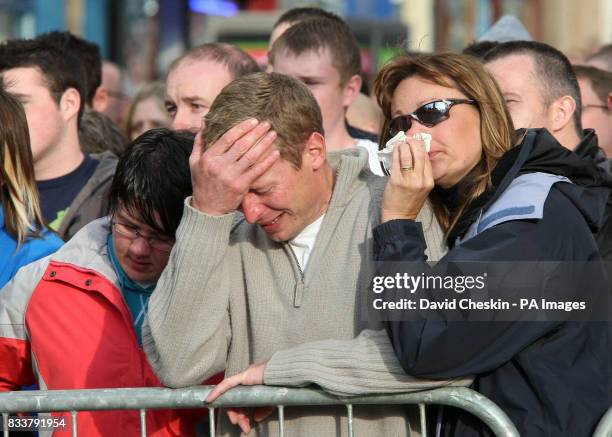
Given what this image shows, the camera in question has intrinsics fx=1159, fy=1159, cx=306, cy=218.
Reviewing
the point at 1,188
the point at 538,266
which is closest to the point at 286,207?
the point at 538,266

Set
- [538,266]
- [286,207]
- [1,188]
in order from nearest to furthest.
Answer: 1. [538,266]
2. [286,207]
3. [1,188]

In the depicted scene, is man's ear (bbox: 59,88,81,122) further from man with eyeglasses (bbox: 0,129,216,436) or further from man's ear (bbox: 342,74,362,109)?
man with eyeglasses (bbox: 0,129,216,436)

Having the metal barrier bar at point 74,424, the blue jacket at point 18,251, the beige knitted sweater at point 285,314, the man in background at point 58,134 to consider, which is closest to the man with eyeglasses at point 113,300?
the metal barrier bar at point 74,424

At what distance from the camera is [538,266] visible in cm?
321

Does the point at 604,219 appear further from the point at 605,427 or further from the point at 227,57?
the point at 227,57

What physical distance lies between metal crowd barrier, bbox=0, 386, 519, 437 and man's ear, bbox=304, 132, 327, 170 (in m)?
0.69

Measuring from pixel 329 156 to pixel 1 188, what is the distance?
57.0 inches

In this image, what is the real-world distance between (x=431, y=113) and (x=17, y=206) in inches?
67.2

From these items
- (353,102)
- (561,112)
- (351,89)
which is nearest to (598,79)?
(561,112)

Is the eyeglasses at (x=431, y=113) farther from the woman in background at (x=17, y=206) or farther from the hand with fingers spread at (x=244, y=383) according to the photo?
the woman in background at (x=17, y=206)

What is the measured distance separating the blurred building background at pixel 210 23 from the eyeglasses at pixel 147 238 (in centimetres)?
707

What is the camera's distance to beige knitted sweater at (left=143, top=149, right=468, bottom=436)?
10.9 feet

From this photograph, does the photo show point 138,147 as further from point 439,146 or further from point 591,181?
point 591,181

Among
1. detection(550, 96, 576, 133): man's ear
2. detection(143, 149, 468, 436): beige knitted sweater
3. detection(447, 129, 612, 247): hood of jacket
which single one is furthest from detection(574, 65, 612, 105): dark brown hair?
detection(143, 149, 468, 436): beige knitted sweater
